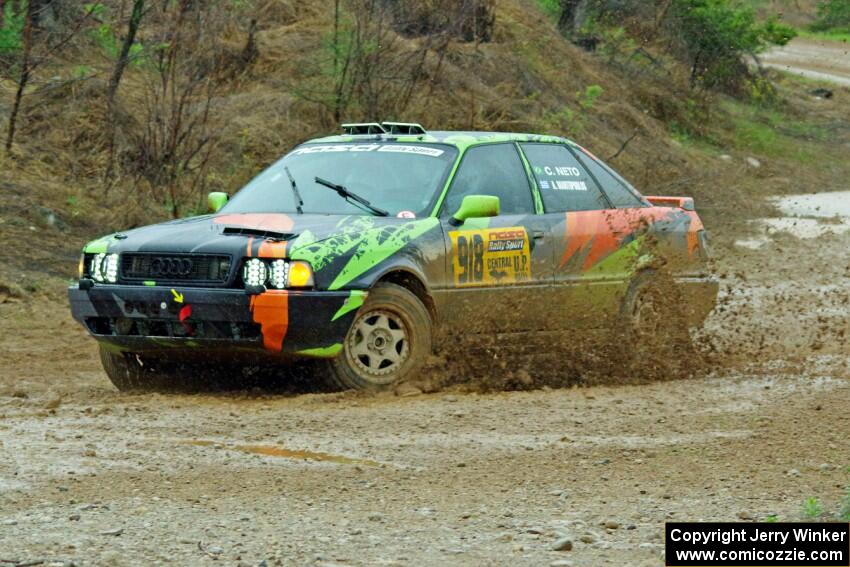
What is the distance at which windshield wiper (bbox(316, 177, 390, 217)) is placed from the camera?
8906mm

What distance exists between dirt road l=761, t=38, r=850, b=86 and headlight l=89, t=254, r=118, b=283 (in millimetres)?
30888

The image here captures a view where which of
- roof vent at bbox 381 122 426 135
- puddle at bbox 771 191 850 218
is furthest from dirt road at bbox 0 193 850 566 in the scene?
puddle at bbox 771 191 850 218

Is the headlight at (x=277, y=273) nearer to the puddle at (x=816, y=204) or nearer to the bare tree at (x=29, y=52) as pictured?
the bare tree at (x=29, y=52)

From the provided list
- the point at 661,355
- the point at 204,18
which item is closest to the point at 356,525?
the point at 661,355

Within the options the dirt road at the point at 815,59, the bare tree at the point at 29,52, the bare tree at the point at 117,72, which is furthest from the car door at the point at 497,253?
the dirt road at the point at 815,59

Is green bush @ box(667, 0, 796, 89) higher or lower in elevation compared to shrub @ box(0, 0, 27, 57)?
higher

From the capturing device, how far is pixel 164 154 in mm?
15633

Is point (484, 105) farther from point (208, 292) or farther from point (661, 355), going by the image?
point (208, 292)

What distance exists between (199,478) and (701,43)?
81.6 ft

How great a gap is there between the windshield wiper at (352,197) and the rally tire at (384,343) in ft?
1.75

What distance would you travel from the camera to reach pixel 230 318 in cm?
802

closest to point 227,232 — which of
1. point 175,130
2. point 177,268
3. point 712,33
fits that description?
point 177,268

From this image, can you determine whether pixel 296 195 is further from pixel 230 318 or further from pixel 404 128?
pixel 230 318

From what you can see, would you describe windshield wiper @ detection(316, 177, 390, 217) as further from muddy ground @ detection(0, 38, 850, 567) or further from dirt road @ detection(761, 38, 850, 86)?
dirt road @ detection(761, 38, 850, 86)
